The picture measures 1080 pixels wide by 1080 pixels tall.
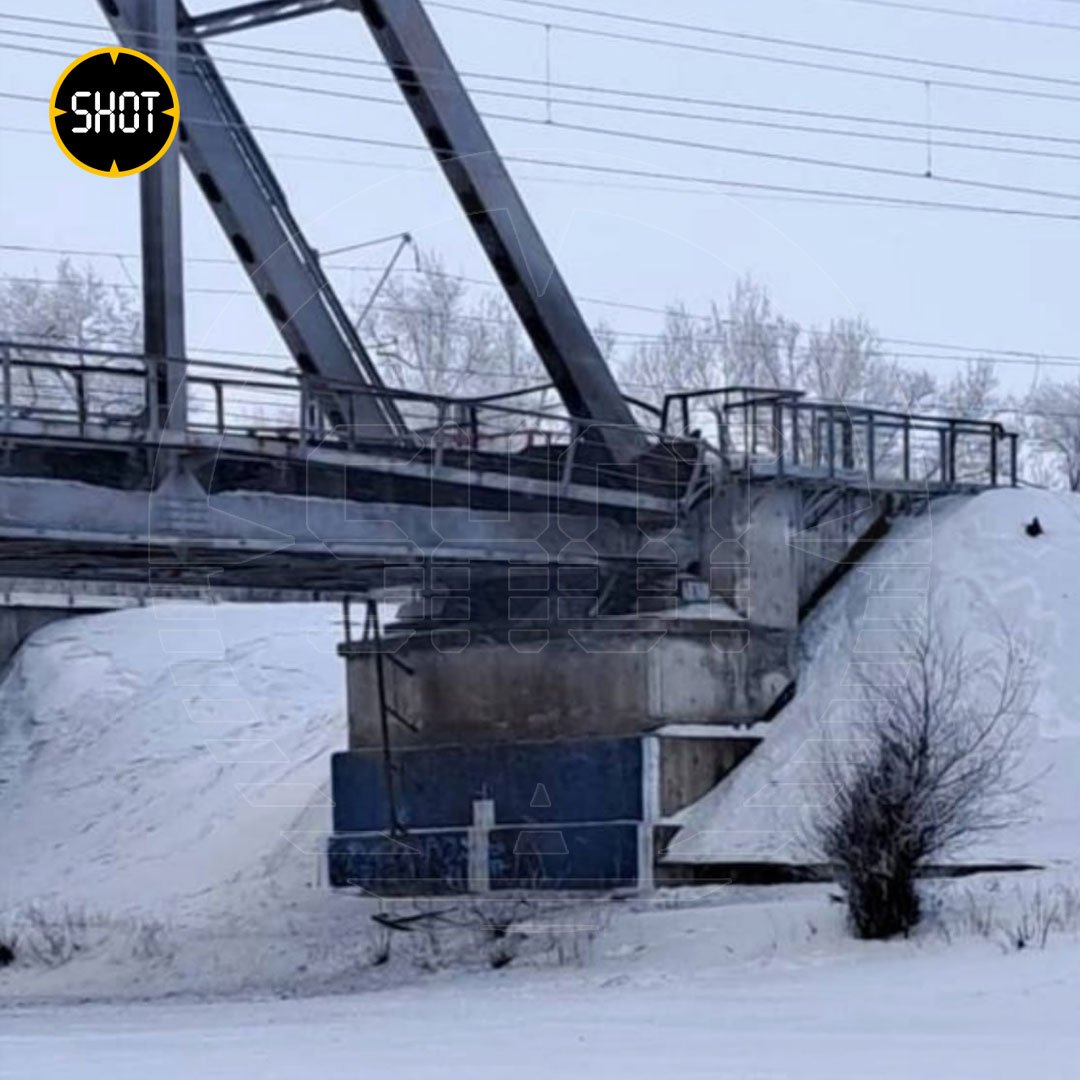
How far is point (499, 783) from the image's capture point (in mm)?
33938

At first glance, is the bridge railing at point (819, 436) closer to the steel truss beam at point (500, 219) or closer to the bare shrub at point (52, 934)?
the steel truss beam at point (500, 219)

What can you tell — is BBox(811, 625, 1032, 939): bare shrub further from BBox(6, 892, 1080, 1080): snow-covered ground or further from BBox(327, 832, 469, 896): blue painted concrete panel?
BBox(327, 832, 469, 896): blue painted concrete panel

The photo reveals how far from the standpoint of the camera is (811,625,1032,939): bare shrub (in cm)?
2598

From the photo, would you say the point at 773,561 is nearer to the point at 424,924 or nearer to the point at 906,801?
the point at 424,924

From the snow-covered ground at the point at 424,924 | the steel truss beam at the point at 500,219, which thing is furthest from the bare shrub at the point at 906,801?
the steel truss beam at the point at 500,219

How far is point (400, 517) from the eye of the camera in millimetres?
31297

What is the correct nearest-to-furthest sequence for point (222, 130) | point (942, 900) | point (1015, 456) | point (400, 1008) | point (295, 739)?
point (400, 1008) < point (942, 900) < point (222, 130) < point (1015, 456) < point (295, 739)

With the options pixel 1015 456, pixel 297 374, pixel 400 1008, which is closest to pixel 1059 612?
pixel 1015 456

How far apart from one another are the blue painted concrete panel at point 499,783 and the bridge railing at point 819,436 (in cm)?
436

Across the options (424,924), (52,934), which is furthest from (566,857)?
(52,934)

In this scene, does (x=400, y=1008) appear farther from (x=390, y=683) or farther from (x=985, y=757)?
(x=390, y=683)

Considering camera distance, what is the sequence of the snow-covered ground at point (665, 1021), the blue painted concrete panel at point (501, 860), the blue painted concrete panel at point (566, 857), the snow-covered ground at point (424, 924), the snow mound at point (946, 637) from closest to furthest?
1. the snow-covered ground at point (665, 1021)
2. the snow-covered ground at point (424, 924)
3. the snow mound at point (946, 637)
4. the blue painted concrete panel at point (566, 857)
5. the blue painted concrete panel at point (501, 860)

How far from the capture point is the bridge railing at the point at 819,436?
34562mm

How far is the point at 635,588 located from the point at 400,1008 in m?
10.9
